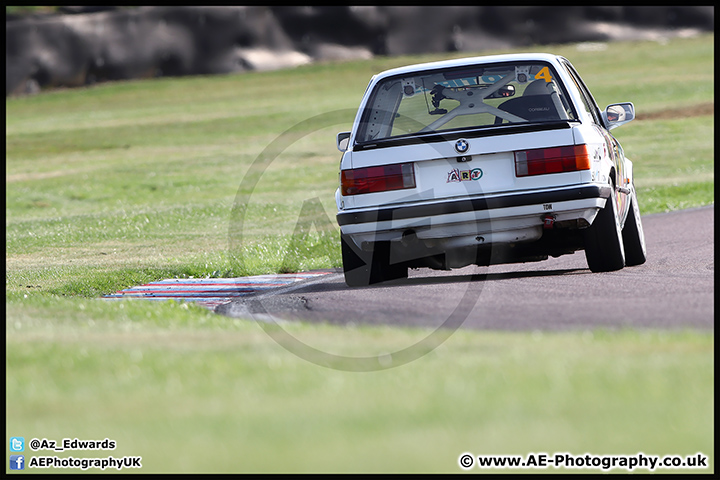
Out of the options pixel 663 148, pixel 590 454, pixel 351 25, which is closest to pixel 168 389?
pixel 590 454

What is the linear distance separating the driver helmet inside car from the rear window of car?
0.95 meters

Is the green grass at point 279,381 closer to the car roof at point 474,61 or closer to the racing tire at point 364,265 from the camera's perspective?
the racing tire at point 364,265

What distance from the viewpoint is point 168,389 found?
4602 millimetres

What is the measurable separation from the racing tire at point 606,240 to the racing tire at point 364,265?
1553mm

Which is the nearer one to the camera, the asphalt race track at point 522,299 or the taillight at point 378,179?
the asphalt race track at point 522,299

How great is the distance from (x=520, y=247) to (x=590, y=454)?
15.1ft

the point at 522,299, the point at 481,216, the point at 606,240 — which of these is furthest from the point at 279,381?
the point at 606,240

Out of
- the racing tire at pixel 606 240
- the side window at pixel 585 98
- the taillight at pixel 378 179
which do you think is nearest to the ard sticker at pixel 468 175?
the taillight at pixel 378 179

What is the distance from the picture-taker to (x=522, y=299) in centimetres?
701

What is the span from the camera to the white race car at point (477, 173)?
7.61 m

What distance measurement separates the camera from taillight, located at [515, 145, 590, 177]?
7.60m

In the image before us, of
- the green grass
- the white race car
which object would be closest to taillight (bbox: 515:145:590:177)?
the white race car

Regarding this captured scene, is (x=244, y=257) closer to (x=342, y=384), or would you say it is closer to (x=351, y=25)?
(x=342, y=384)

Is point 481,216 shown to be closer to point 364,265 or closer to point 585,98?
point 364,265
